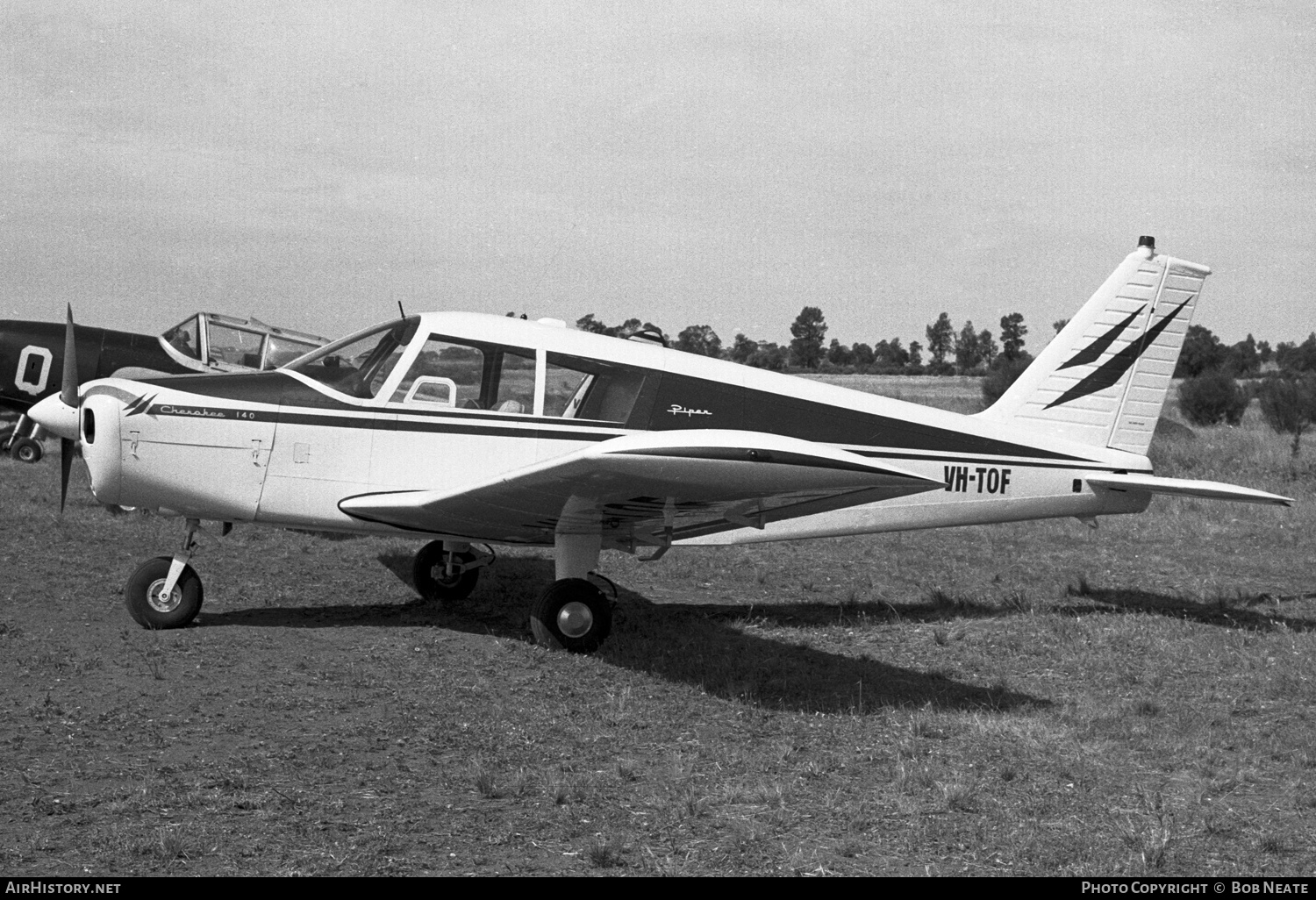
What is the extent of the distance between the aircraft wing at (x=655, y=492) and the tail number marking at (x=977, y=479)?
5.99 feet

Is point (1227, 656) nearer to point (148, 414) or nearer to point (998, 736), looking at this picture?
point (998, 736)

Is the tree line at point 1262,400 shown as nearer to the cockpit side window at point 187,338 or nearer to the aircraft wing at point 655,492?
the aircraft wing at point 655,492

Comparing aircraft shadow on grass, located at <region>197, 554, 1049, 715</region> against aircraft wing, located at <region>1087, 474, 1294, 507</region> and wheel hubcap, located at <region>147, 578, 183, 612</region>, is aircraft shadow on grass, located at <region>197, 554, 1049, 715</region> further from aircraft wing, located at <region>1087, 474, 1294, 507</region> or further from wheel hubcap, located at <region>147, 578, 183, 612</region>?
aircraft wing, located at <region>1087, 474, 1294, 507</region>

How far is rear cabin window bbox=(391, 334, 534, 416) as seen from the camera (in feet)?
26.1

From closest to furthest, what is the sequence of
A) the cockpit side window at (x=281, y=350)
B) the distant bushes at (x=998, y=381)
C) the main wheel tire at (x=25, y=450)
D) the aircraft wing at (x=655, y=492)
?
the aircraft wing at (x=655, y=492), the cockpit side window at (x=281, y=350), the main wheel tire at (x=25, y=450), the distant bushes at (x=998, y=381)

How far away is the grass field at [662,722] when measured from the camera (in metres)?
4.48

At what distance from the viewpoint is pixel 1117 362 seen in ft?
31.4

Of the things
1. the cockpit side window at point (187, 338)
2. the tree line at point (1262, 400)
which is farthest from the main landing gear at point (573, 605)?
the tree line at point (1262, 400)

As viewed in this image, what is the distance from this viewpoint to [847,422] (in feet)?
28.1

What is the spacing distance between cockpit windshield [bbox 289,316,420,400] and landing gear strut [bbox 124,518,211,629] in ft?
4.18

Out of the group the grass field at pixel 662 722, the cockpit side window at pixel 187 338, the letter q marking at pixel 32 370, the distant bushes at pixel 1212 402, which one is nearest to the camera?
the grass field at pixel 662 722

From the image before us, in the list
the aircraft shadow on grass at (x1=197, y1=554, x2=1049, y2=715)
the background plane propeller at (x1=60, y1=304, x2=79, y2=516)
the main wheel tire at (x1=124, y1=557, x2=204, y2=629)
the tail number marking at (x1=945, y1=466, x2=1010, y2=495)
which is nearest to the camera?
the aircraft shadow on grass at (x1=197, y1=554, x2=1049, y2=715)

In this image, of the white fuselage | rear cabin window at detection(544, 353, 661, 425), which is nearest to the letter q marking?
the white fuselage

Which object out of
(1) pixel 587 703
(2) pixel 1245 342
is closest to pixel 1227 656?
(1) pixel 587 703
